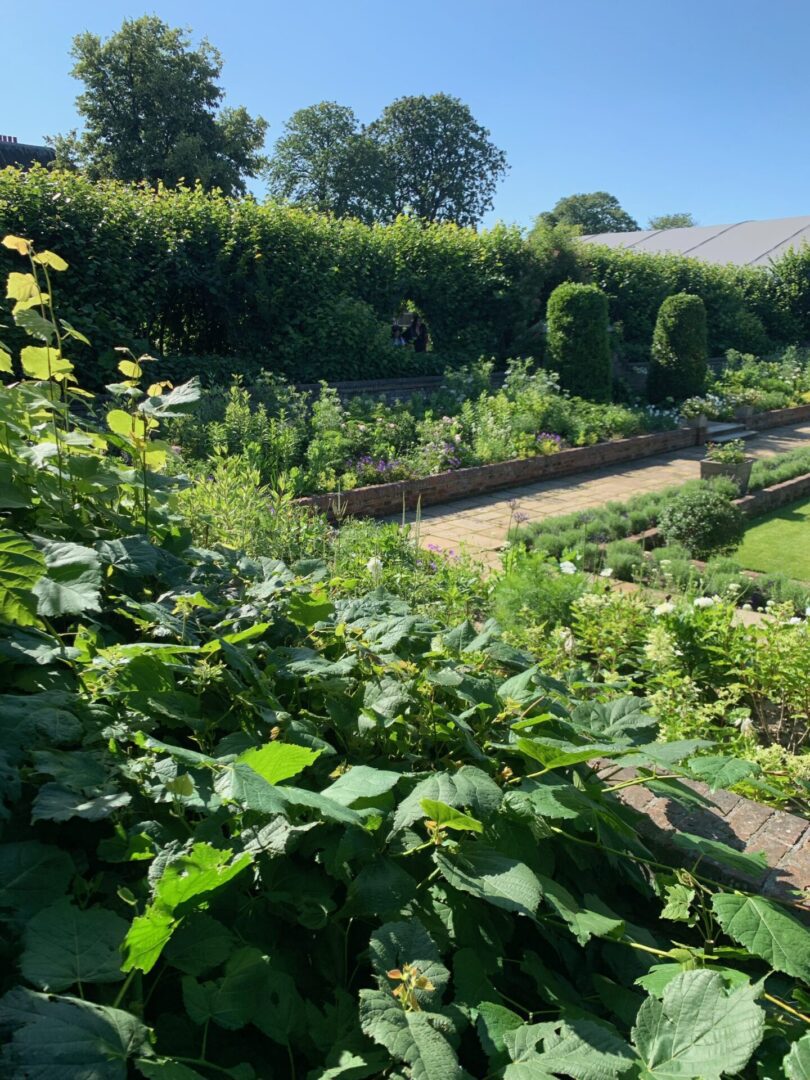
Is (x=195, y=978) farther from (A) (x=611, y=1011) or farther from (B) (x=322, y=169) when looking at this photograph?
(B) (x=322, y=169)

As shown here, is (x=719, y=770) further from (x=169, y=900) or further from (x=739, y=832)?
(x=169, y=900)

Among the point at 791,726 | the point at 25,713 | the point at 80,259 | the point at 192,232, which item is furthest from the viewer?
the point at 192,232

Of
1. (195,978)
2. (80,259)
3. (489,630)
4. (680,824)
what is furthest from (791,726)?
(80,259)

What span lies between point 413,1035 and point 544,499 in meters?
7.94

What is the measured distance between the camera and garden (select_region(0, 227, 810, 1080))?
89cm

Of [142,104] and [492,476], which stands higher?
[142,104]

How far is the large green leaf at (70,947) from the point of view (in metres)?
0.81

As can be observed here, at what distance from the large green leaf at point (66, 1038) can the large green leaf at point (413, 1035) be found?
0.80 ft

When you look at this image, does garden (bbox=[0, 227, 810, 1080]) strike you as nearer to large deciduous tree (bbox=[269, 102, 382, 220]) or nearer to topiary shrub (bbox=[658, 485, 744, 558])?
topiary shrub (bbox=[658, 485, 744, 558])

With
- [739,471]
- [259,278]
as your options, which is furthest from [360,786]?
[259,278]

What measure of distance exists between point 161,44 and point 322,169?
2245 cm

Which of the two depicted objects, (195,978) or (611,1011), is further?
(611,1011)

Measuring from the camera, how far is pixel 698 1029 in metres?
0.96

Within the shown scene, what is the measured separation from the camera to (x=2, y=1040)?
77cm
